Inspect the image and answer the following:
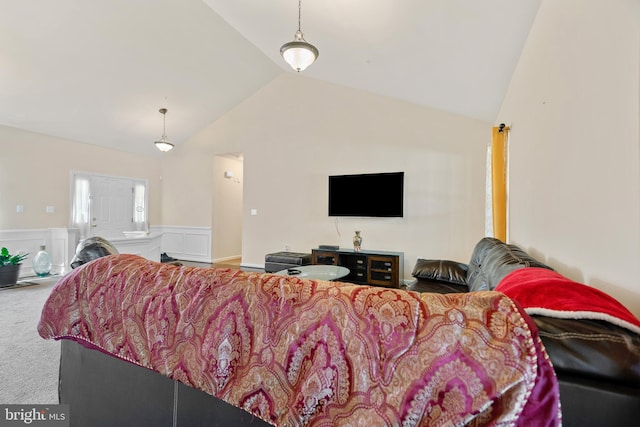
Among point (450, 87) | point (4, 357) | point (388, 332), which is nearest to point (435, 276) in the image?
point (450, 87)

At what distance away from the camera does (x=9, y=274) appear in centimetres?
435

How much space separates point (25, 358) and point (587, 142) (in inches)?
151

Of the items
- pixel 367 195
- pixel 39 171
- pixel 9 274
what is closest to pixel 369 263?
pixel 367 195

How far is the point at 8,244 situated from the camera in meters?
4.96

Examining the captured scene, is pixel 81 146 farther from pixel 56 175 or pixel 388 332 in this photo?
pixel 388 332

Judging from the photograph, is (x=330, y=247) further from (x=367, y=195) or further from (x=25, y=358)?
(x=25, y=358)

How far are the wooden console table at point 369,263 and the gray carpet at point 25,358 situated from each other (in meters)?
3.40

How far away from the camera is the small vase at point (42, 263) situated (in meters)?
4.88

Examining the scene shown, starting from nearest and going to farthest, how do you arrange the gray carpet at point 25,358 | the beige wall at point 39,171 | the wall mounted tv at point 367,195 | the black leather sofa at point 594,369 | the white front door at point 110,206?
1. the black leather sofa at point 594,369
2. the gray carpet at point 25,358
3. the wall mounted tv at point 367,195
4. the beige wall at point 39,171
5. the white front door at point 110,206

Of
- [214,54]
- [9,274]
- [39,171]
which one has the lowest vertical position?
[9,274]

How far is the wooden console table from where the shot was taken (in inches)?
178

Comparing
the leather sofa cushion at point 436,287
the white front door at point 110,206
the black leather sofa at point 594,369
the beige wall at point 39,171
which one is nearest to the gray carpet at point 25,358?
the beige wall at point 39,171

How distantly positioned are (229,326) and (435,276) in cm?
282

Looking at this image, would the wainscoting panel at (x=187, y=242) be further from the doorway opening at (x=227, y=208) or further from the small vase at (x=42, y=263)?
the small vase at (x=42, y=263)
